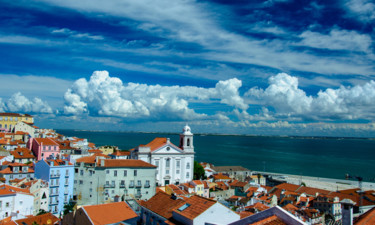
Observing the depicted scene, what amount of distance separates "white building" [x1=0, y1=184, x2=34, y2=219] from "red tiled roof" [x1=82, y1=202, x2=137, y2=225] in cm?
1275

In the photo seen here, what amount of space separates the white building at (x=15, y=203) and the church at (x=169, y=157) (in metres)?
20.9

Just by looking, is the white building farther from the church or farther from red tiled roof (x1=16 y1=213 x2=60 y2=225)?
the church

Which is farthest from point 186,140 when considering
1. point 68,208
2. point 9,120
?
point 9,120

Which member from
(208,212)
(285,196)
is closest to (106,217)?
(208,212)

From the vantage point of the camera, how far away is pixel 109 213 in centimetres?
1794

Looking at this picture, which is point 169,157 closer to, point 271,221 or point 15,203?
point 15,203

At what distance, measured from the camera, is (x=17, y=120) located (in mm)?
77438

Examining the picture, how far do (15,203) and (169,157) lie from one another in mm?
25921

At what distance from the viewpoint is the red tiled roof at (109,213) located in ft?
56.1

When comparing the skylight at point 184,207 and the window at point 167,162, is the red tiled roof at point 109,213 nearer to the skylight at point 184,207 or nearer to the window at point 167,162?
the skylight at point 184,207

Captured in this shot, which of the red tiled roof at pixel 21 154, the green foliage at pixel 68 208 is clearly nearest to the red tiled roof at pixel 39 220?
the green foliage at pixel 68 208

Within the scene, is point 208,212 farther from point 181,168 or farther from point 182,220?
point 181,168

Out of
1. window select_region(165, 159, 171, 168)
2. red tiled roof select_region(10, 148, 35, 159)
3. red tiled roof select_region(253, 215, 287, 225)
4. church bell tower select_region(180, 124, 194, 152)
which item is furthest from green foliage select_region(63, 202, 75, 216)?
red tiled roof select_region(253, 215, 287, 225)

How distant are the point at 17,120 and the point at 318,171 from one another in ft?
276
